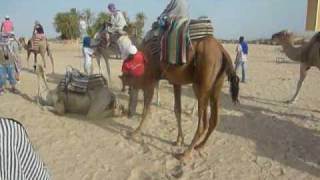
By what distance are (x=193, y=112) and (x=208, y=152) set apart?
2.40m

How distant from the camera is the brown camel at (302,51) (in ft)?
33.3

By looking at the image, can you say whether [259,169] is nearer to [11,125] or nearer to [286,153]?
[286,153]

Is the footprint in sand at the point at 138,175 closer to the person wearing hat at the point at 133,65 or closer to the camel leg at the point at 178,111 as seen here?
the camel leg at the point at 178,111

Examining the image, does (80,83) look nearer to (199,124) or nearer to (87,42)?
(199,124)

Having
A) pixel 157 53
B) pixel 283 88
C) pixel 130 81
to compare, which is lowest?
pixel 283 88

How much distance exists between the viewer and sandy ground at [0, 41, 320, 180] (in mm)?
6199

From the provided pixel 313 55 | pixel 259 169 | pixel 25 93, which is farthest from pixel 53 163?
pixel 313 55

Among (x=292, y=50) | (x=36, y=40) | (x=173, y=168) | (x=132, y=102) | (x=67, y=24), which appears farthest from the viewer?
(x=67, y=24)

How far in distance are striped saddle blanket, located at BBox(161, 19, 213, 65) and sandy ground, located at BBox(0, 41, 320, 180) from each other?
1484 millimetres

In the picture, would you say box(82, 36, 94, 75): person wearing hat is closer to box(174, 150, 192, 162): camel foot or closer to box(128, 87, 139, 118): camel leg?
box(128, 87, 139, 118): camel leg

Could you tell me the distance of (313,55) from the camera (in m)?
10.3

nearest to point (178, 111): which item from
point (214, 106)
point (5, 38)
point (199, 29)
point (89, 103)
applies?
point (214, 106)

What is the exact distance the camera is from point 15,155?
2.13 meters

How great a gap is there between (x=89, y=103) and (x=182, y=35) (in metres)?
2.96
